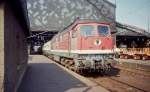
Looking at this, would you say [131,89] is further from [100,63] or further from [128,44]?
[128,44]

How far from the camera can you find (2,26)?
7.70m

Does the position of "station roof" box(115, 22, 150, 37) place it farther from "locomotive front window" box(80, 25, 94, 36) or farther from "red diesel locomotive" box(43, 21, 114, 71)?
"locomotive front window" box(80, 25, 94, 36)

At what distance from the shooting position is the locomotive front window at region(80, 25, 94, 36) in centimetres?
1805

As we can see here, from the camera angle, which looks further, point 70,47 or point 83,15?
point 83,15

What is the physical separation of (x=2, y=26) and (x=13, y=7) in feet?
6.36

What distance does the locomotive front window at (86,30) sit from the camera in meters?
18.0

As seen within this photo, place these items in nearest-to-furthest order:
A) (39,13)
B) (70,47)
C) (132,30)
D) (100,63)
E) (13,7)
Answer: (13,7) → (100,63) → (70,47) → (132,30) → (39,13)

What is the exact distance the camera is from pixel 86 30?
59.5 feet

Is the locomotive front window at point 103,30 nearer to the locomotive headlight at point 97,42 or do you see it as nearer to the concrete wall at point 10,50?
the locomotive headlight at point 97,42

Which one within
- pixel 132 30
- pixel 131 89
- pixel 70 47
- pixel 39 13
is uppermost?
pixel 39 13

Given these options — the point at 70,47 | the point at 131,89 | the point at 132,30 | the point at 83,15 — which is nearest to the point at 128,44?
the point at 132,30

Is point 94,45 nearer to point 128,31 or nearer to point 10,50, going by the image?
point 10,50

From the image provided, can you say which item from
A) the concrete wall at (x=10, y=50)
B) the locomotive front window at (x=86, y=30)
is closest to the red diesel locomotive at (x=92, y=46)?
the locomotive front window at (x=86, y=30)

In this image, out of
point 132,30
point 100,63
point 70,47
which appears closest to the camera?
point 100,63
